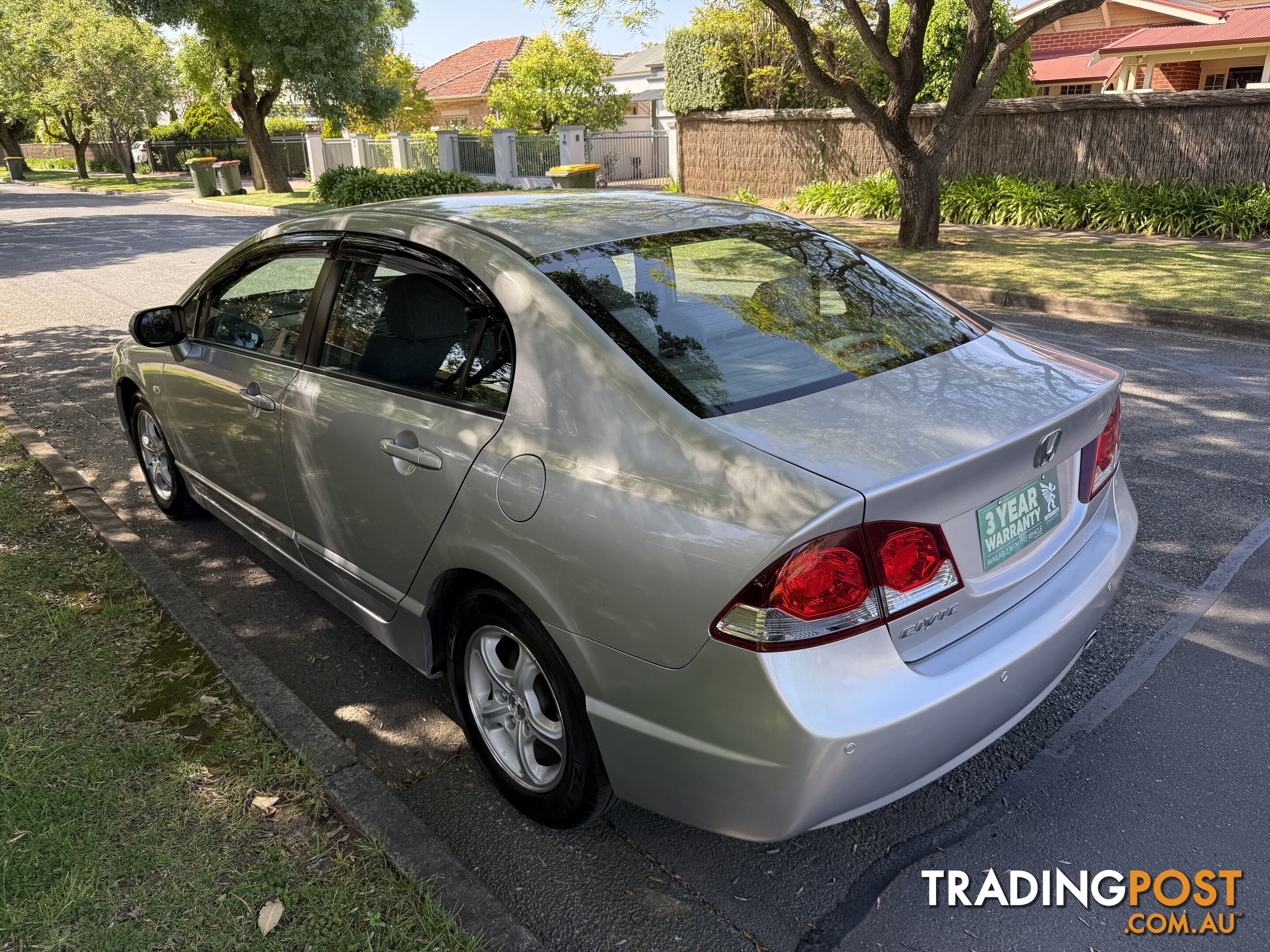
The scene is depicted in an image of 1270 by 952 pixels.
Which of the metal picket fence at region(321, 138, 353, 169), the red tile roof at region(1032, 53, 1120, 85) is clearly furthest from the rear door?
the metal picket fence at region(321, 138, 353, 169)

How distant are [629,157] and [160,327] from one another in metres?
30.0

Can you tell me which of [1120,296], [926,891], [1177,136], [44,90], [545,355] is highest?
[44,90]

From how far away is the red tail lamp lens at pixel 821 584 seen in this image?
200 cm

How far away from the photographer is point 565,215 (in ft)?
10.4

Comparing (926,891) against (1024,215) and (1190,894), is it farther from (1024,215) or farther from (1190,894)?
(1024,215)

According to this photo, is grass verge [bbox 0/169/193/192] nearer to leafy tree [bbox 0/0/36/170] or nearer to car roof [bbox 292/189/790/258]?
leafy tree [bbox 0/0/36/170]

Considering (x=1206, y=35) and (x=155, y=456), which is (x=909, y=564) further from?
(x=1206, y=35)

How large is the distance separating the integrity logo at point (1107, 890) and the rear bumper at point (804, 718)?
409 millimetres

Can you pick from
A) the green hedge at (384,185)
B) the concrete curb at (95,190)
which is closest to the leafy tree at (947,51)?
the green hedge at (384,185)

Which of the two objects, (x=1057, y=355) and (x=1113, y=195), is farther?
(x=1113, y=195)

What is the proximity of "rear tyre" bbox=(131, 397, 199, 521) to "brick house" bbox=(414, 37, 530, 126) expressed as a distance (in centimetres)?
4543

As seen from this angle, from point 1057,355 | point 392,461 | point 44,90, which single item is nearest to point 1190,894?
point 1057,355

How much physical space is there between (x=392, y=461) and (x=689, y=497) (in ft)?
3.75

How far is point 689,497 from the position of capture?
6.97ft
